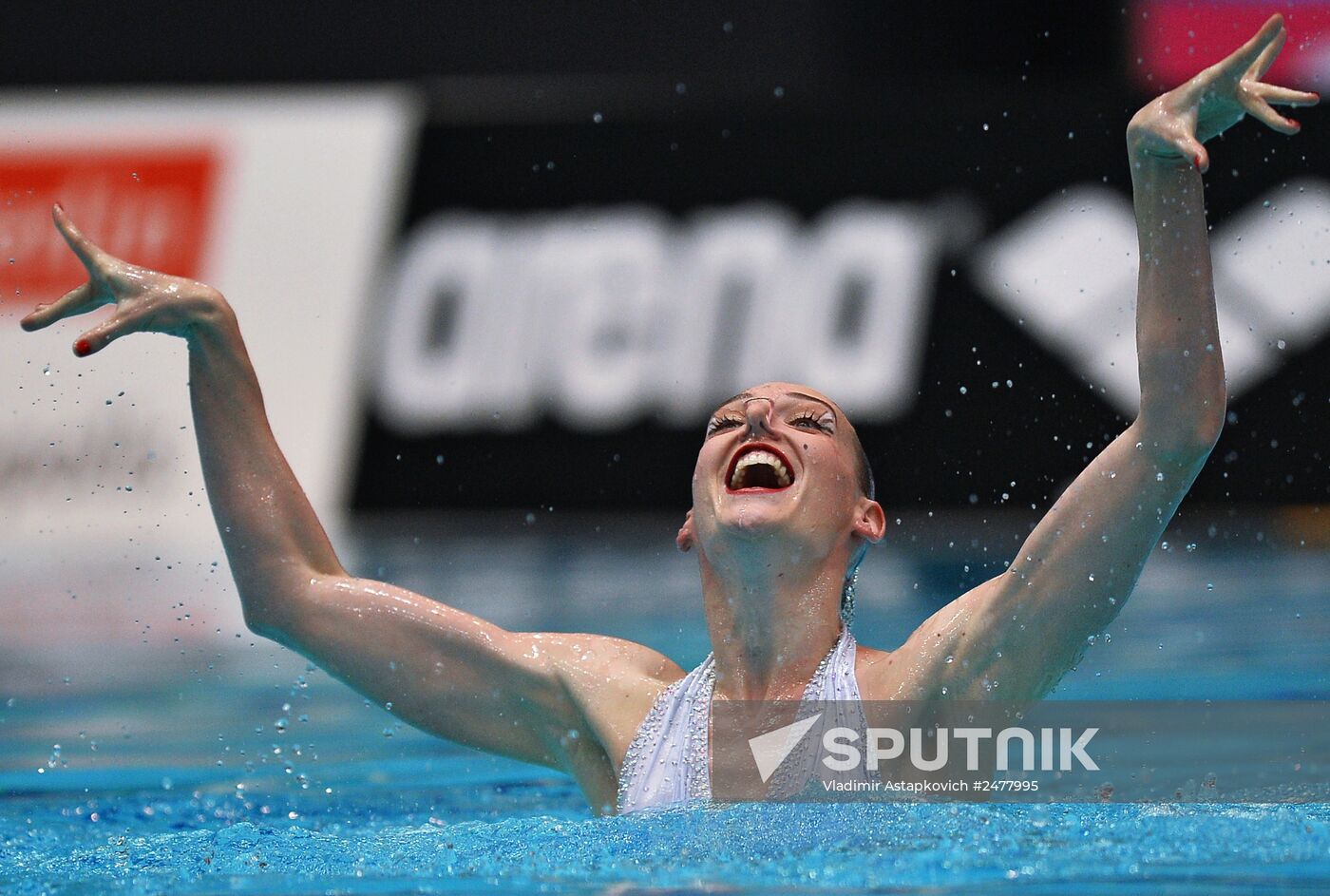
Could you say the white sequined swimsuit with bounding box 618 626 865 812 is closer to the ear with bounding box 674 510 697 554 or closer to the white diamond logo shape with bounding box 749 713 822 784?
the white diamond logo shape with bounding box 749 713 822 784

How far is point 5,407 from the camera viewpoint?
7.88 m

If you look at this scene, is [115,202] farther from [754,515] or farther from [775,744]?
[775,744]

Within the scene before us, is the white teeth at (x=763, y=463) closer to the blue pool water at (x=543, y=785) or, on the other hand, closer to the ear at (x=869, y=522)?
the ear at (x=869, y=522)

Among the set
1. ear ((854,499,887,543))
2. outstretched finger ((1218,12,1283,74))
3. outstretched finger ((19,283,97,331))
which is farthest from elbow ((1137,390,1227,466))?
outstretched finger ((19,283,97,331))

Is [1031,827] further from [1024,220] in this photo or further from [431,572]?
[1024,220]

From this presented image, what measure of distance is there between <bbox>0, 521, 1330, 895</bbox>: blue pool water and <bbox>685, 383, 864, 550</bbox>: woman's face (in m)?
0.50

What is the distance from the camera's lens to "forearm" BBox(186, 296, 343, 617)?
314 cm

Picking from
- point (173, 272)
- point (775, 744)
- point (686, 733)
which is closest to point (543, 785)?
point (686, 733)

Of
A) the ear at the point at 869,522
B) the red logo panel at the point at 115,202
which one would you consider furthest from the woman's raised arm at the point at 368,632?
the red logo panel at the point at 115,202

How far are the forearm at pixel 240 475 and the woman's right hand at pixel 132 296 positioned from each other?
1.5 inches

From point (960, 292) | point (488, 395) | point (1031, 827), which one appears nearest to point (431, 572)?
point (488, 395)

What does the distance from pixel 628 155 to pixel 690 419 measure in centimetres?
134

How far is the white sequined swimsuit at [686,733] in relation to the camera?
2.89 m

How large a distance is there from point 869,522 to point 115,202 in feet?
20.0
